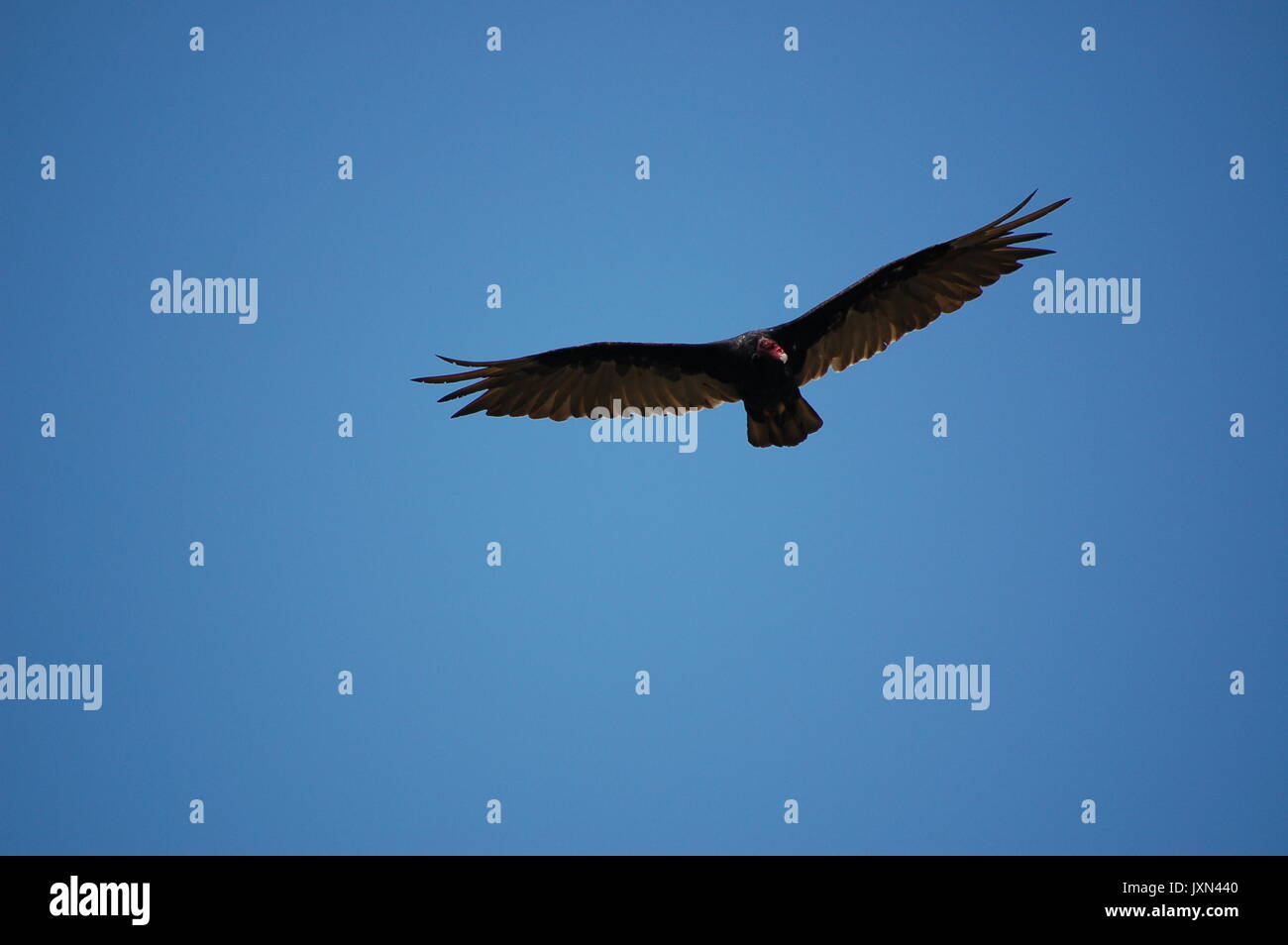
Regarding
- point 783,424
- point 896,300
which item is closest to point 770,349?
point 783,424

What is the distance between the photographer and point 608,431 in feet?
44.0

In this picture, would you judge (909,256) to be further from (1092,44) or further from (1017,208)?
(1092,44)

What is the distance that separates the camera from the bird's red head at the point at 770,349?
11203 mm

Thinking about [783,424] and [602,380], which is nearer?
[783,424]

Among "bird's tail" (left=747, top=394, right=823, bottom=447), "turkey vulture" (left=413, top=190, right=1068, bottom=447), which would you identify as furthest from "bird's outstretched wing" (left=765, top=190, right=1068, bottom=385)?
"bird's tail" (left=747, top=394, right=823, bottom=447)

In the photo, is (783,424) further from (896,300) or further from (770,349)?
(896,300)

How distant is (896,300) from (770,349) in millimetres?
1446

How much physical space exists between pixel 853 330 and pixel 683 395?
177 centimetres

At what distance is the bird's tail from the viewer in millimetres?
11273

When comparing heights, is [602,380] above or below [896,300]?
below

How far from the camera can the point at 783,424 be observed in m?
11.4

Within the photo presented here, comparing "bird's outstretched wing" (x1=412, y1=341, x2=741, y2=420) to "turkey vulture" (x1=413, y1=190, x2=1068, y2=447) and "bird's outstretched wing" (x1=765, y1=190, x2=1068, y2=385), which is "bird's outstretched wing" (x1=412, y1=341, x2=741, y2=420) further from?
"bird's outstretched wing" (x1=765, y1=190, x2=1068, y2=385)

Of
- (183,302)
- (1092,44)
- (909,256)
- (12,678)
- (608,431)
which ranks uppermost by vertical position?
(1092,44)
